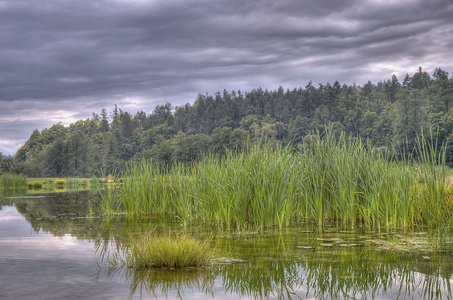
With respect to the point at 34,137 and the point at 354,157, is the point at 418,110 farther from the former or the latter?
the point at 34,137

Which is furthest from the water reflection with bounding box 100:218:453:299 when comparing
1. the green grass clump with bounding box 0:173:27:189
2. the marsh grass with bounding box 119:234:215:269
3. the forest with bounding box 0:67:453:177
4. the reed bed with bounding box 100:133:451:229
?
the forest with bounding box 0:67:453:177

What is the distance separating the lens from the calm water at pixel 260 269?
16.3ft

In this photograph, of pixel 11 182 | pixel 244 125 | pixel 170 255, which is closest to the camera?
pixel 170 255

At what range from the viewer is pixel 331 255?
266 inches

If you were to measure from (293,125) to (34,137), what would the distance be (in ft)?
257

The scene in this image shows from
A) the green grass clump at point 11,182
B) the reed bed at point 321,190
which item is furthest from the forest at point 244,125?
the reed bed at point 321,190

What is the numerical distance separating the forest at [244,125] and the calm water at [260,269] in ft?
146

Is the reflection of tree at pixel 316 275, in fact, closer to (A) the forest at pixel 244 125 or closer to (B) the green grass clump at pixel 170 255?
(B) the green grass clump at pixel 170 255

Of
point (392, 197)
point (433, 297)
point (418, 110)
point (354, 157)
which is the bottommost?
point (433, 297)

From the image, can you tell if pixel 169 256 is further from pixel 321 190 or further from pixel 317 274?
pixel 321 190

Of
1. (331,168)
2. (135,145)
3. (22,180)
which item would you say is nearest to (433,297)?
(331,168)

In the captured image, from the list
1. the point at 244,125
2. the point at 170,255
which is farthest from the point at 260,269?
the point at 244,125

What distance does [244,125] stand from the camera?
416 ft

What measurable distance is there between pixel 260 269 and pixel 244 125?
12130 cm
